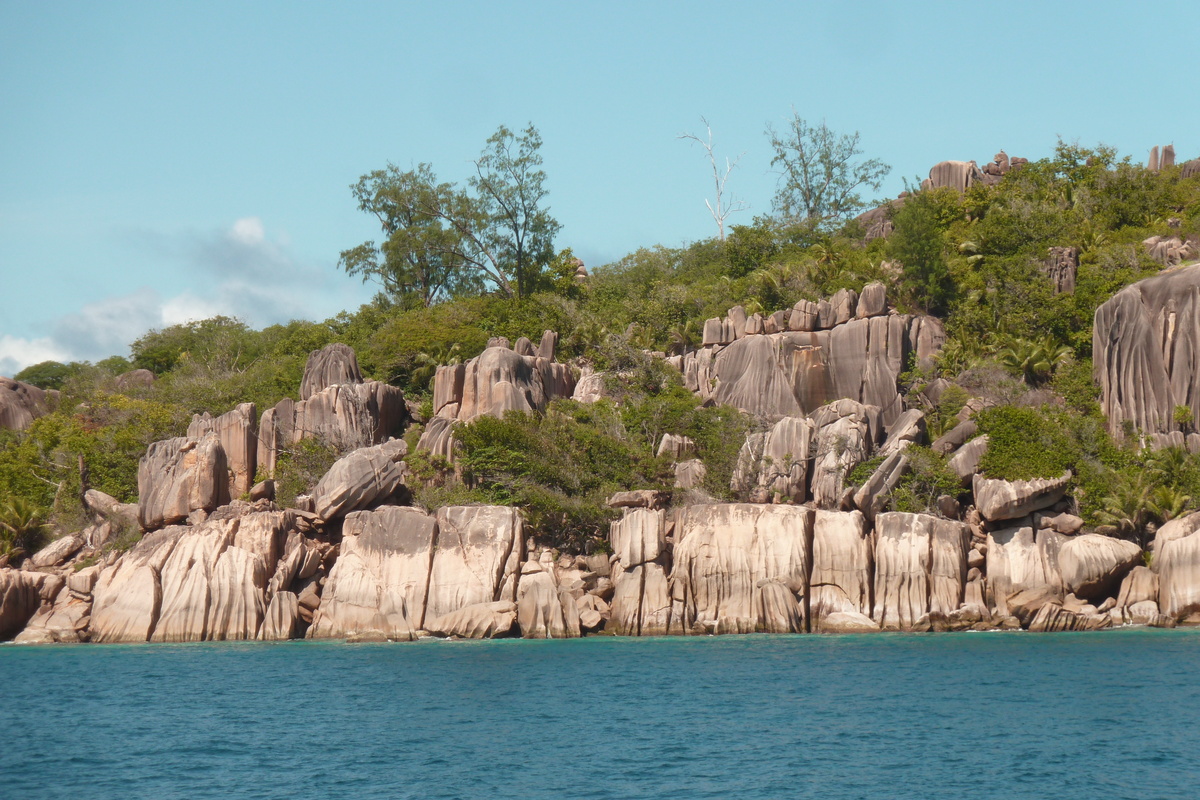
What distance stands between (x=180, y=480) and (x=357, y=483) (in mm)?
6563

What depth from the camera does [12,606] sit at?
4119 centimetres

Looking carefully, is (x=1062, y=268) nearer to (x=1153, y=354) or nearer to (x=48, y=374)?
(x=1153, y=354)

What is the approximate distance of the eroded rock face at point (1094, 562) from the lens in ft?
120

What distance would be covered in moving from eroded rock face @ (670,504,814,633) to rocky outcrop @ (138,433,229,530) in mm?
16885

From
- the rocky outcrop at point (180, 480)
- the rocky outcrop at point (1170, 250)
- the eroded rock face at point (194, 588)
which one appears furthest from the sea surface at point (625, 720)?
the rocky outcrop at point (1170, 250)

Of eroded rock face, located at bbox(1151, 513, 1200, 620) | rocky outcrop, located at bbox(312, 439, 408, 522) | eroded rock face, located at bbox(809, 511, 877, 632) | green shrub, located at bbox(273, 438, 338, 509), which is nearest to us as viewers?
eroded rock face, located at bbox(1151, 513, 1200, 620)

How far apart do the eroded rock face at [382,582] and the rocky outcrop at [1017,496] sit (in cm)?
1784

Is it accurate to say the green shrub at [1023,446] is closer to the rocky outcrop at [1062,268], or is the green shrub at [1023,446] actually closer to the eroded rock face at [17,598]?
the rocky outcrop at [1062,268]

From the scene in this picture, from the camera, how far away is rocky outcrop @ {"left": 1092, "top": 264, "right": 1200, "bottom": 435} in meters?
41.1

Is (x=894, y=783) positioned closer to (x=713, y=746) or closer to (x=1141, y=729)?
(x=713, y=746)

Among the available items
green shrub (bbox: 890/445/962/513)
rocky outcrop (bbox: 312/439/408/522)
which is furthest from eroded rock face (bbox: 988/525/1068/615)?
rocky outcrop (bbox: 312/439/408/522)

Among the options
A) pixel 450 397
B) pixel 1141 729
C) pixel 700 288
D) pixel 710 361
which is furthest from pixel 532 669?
pixel 700 288

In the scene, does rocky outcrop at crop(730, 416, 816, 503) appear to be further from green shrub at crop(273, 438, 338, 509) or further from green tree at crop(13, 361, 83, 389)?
green tree at crop(13, 361, 83, 389)

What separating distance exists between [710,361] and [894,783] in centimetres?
3079
